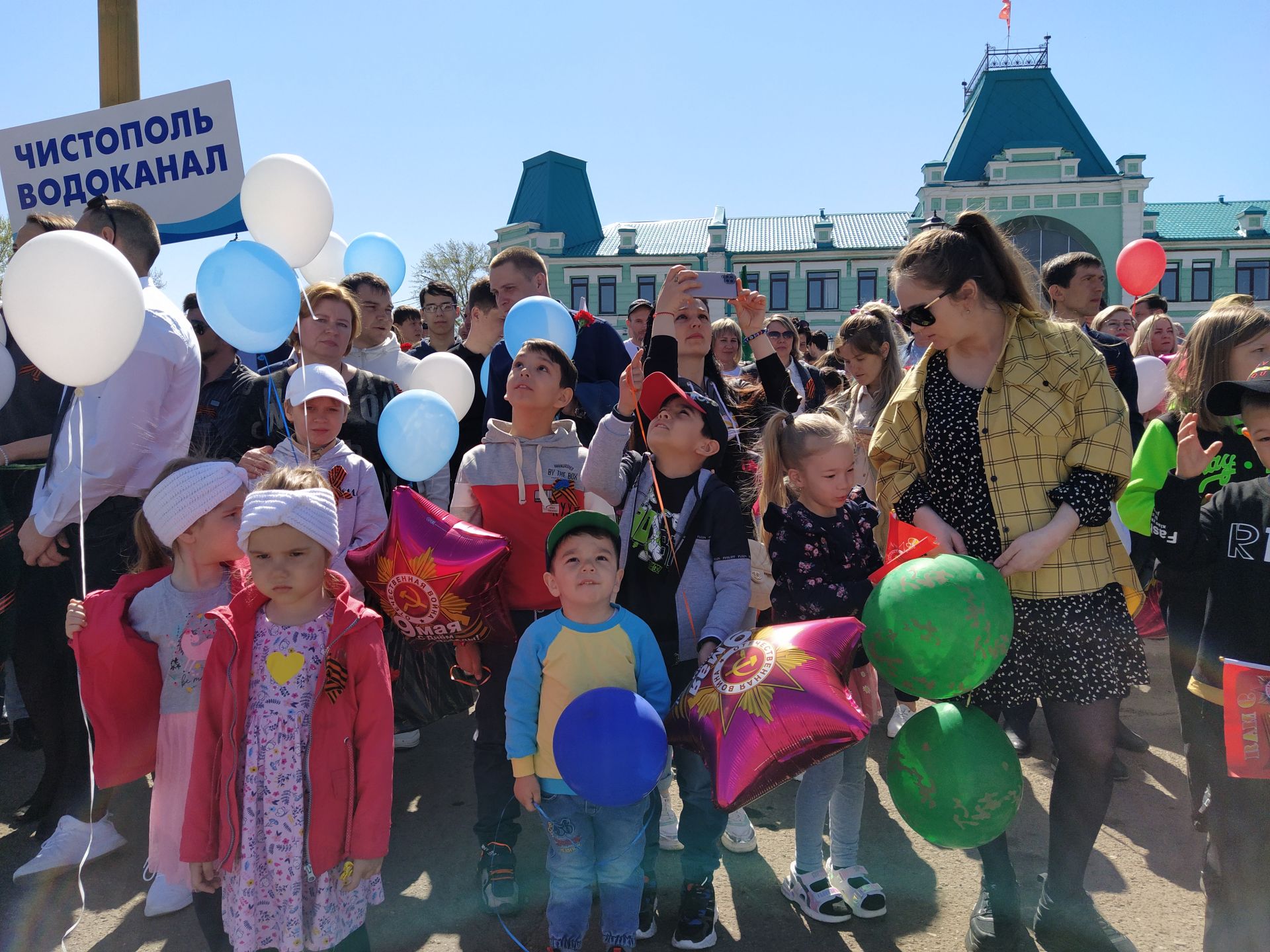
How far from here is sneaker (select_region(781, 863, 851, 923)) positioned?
2.71 metres

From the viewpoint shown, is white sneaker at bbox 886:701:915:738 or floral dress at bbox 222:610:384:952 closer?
floral dress at bbox 222:610:384:952

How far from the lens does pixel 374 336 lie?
15.7 feet

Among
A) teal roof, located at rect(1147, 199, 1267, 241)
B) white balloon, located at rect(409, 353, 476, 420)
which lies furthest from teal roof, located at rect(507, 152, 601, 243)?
white balloon, located at rect(409, 353, 476, 420)

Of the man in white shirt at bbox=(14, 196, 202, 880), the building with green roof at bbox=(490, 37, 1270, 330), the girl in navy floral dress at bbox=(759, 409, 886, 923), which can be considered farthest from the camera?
the building with green roof at bbox=(490, 37, 1270, 330)

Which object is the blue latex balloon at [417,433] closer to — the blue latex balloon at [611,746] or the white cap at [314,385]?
the white cap at [314,385]

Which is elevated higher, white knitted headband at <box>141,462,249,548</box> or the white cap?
the white cap

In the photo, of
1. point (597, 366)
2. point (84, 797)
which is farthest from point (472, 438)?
point (84, 797)

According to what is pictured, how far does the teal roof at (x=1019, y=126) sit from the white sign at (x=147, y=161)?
2861 cm

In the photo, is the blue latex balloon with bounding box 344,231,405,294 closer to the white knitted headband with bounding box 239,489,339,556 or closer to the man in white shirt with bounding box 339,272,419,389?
the man in white shirt with bounding box 339,272,419,389

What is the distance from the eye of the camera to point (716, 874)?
3086 mm

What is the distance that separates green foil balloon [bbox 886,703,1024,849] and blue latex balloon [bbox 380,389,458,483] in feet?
6.78

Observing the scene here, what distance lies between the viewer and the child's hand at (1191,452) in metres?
2.44

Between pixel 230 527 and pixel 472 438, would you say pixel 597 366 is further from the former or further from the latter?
pixel 230 527

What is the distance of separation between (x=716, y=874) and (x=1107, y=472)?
1.93m
